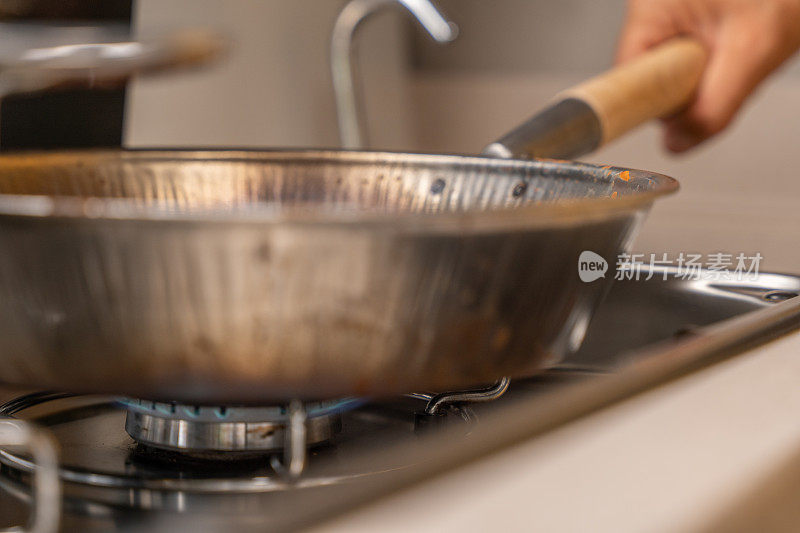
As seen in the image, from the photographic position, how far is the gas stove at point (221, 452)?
22 centimetres

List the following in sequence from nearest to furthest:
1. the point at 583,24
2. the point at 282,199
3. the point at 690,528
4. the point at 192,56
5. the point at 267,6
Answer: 1. the point at 690,528
2. the point at 192,56
3. the point at 282,199
4. the point at 267,6
5. the point at 583,24

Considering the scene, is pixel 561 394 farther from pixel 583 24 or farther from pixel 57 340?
pixel 583 24

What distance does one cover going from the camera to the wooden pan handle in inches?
20.7

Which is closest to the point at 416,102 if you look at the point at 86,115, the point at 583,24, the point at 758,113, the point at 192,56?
the point at 583,24

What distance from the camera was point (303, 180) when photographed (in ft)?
1.53

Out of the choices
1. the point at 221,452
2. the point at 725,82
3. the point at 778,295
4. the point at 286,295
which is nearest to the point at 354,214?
the point at 286,295

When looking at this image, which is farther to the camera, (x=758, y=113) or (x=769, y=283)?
(x=758, y=113)

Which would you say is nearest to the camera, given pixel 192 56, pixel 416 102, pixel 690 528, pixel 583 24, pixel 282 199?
pixel 690 528

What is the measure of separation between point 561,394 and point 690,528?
6 centimetres

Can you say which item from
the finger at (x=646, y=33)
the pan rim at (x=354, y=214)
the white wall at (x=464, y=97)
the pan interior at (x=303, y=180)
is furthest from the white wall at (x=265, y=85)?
the pan rim at (x=354, y=214)


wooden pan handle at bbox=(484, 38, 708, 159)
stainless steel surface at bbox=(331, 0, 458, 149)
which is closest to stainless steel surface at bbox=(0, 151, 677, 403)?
wooden pan handle at bbox=(484, 38, 708, 159)

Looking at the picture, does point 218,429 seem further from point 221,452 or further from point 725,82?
point 725,82

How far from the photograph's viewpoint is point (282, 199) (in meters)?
0.47

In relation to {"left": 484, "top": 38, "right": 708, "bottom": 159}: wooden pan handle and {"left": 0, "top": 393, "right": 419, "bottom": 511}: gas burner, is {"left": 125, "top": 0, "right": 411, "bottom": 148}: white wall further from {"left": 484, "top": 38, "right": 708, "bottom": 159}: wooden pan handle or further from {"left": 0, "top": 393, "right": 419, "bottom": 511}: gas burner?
{"left": 0, "top": 393, "right": 419, "bottom": 511}: gas burner
